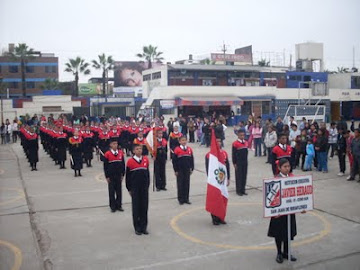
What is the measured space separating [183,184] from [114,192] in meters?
1.73

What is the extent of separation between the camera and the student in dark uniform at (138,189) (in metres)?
7.73

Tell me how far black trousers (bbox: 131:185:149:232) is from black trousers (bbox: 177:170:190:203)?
2128mm

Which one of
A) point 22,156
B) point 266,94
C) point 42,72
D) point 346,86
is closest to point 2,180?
point 22,156

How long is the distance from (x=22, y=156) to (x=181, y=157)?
14110 millimetres

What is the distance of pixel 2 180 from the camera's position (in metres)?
14.0

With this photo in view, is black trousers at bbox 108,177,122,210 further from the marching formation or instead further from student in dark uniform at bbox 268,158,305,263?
student in dark uniform at bbox 268,158,305,263

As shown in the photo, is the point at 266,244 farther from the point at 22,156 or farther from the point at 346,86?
the point at 346,86

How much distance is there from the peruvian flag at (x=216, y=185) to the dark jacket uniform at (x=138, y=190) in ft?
4.36

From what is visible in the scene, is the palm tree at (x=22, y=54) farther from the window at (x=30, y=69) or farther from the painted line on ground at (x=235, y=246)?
the painted line on ground at (x=235, y=246)

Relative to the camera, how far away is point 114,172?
929 cm

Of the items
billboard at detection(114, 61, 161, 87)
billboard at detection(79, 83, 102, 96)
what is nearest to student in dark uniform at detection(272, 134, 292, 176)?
billboard at detection(79, 83, 102, 96)

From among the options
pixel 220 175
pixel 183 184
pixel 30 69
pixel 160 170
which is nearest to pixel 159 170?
pixel 160 170

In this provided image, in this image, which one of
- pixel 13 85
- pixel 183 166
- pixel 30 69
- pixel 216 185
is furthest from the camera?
pixel 30 69

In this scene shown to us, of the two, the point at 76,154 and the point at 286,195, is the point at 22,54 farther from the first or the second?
the point at 286,195
